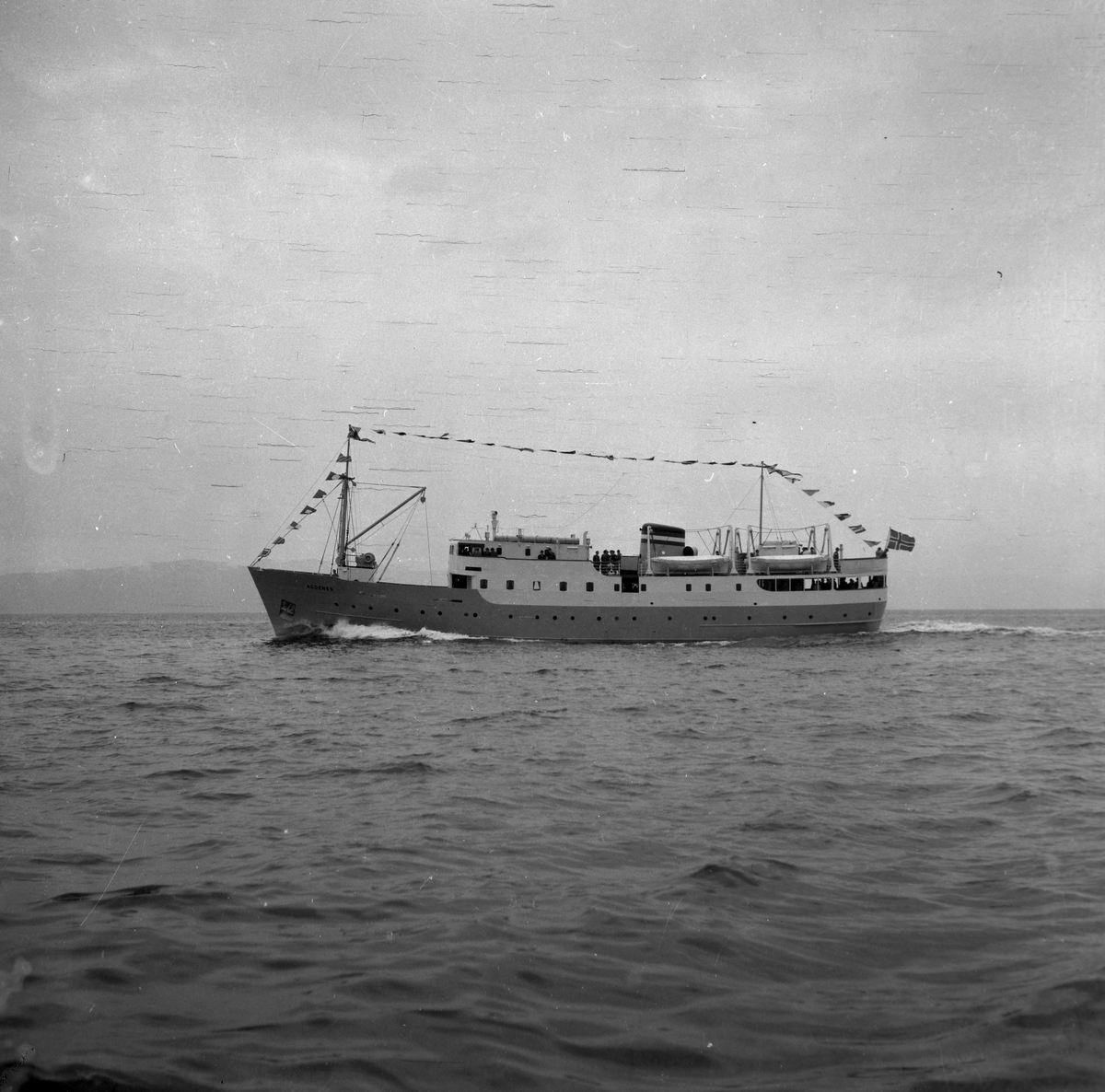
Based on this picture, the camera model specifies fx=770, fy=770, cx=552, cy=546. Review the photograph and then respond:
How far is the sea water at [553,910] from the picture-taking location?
10.7 feet

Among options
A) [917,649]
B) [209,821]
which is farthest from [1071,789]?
[917,649]


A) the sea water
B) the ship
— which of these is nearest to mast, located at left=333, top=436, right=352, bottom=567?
the ship

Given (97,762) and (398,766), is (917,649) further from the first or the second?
(97,762)

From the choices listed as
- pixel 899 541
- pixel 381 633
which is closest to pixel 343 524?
pixel 381 633

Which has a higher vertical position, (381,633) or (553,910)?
(553,910)

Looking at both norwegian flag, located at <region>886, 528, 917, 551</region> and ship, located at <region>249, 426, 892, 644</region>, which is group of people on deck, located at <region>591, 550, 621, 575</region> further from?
norwegian flag, located at <region>886, 528, 917, 551</region>

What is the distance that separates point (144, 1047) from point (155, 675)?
23156 mm

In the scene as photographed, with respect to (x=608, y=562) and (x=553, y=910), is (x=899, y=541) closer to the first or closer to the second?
(x=608, y=562)

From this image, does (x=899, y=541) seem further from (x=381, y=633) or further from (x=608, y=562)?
(x=381, y=633)

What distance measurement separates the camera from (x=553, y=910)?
192 inches

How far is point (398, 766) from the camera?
9523mm

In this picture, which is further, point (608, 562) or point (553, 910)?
point (608, 562)

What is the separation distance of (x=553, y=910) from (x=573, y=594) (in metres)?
37.4

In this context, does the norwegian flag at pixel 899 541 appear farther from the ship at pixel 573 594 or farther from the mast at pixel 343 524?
the mast at pixel 343 524
